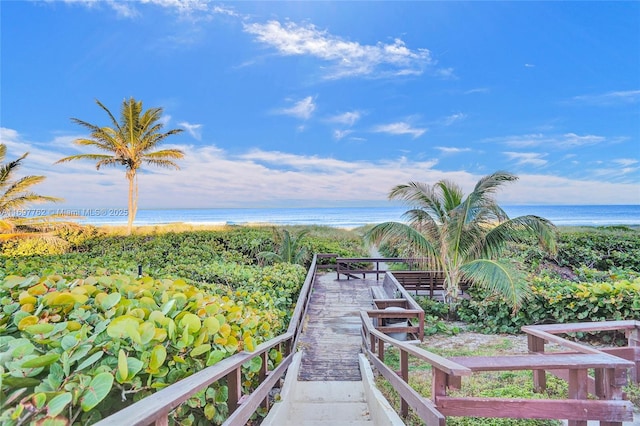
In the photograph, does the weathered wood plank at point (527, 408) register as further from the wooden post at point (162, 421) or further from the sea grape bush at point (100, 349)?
the wooden post at point (162, 421)

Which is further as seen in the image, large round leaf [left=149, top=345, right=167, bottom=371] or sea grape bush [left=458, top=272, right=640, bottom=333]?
sea grape bush [left=458, top=272, right=640, bottom=333]

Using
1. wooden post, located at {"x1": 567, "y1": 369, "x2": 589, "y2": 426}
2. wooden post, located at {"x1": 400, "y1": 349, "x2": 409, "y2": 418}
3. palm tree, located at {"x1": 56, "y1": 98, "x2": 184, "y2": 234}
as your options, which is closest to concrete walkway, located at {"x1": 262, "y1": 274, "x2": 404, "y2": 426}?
wooden post, located at {"x1": 400, "y1": 349, "x2": 409, "y2": 418}

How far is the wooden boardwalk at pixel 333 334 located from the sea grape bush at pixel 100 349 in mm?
2224

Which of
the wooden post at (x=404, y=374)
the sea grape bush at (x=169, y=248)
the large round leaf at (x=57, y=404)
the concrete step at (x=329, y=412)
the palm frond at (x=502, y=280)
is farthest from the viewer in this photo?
the sea grape bush at (x=169, y=248)

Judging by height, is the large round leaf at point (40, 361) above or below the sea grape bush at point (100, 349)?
above

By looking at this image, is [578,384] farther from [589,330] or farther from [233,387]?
[233,387]

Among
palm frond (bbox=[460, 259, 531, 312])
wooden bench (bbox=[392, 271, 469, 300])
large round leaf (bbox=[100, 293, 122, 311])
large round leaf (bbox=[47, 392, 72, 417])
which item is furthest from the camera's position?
wooden bench (bbox=[392, 271, 469, 300])

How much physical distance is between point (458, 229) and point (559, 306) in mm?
2164

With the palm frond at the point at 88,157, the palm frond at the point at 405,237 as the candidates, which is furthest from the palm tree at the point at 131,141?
the palm frond at the point at 405,237

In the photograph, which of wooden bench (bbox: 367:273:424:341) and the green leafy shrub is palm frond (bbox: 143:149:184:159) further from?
the green leafy shrub

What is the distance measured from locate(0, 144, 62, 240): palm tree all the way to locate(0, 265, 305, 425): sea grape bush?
14653mm

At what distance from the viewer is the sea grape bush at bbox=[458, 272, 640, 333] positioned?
494cm

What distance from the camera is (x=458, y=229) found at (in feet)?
21.1

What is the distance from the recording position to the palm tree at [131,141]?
51.6 feet
